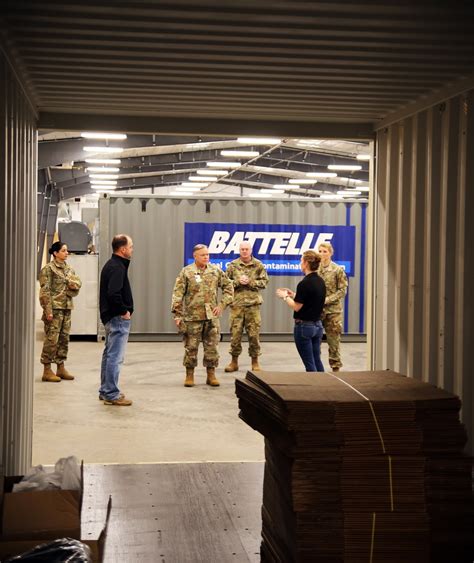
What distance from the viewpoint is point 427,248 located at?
5.98 meters

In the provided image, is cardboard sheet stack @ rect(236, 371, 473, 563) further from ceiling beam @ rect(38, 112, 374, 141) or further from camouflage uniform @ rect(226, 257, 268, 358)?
camouflage uniform @ rect(226, 257, 268, 358)

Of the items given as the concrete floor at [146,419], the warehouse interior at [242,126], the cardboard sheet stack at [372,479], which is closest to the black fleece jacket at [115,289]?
the concrete floor at [146,419]

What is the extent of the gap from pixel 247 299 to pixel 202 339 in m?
1.60

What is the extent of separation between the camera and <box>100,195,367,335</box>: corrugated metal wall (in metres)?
16.2

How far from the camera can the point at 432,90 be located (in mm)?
5703

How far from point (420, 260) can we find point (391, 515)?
2780mm

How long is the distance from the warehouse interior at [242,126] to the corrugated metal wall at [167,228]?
8084mm

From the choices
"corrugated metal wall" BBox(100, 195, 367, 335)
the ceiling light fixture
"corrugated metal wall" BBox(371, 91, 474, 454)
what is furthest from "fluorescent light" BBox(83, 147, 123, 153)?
"corrugated metal wall" BBox(371, 91, 474, 454)

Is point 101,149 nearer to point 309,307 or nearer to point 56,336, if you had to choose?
point 56,336

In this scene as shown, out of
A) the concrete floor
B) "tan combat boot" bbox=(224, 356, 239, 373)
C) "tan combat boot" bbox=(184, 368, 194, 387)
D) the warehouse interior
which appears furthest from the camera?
"tan combat boot" bbox=(224, 356, 239, 373)

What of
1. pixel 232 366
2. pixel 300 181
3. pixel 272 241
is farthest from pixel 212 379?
pixel 300 181

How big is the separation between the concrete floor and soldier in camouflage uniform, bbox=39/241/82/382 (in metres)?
0.60

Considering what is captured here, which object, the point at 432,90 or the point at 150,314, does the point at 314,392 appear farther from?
the point at 150,314

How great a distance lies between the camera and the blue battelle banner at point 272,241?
1647cm
